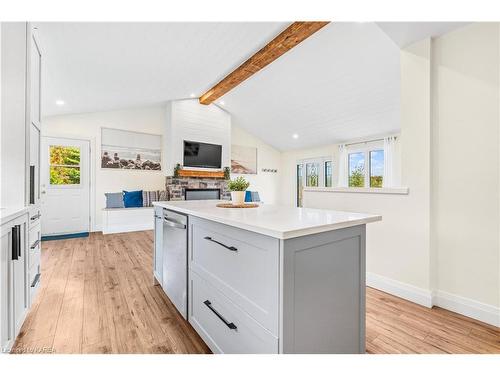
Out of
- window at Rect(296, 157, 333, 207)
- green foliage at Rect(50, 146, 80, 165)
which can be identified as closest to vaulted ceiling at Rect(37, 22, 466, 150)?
green foliage at Rect(50, 146, 80, 165)

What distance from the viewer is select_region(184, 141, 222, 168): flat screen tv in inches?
237

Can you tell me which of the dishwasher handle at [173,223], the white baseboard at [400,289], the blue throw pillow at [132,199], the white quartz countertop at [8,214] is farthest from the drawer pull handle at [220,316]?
the blue throw pillow at [132,199]

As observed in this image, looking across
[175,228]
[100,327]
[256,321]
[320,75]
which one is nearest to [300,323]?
[256,321]

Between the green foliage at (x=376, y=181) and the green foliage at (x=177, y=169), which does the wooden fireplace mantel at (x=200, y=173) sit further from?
the green foliage at (x=376, y=181)

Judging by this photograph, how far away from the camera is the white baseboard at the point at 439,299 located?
5.83ft

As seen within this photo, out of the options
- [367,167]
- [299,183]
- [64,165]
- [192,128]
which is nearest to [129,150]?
[64,165]

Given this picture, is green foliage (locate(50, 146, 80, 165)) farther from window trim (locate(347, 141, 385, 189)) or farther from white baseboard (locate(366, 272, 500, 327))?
window trim (locate(347, 141, 385, 189))

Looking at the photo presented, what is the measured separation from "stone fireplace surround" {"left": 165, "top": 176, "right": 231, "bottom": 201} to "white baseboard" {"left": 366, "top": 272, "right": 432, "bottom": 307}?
4.52m

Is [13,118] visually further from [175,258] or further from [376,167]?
[376,167]

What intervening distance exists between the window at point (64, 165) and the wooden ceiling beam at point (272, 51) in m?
3.23

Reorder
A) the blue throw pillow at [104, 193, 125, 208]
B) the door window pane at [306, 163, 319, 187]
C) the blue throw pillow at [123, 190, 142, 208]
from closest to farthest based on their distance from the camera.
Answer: the blue throw pillow at [104, 193, 125, 208] < the blue throw pillow at [123, 190, 142, 208] < the door window pane at [306, 163, 319, 187]

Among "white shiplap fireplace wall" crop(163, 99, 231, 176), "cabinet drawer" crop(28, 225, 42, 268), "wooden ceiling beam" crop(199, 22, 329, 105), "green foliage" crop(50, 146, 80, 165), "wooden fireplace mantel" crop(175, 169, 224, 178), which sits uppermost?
"wooden ceiling beam" crop(199, 22, 329, 105)
